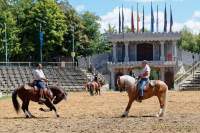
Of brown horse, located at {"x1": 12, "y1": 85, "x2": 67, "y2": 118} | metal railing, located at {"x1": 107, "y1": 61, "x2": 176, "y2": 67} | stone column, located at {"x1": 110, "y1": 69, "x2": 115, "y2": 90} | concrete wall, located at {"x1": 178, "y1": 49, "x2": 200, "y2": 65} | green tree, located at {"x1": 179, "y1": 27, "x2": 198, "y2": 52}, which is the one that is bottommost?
stone column, located at {"x1": 110, "y1": 69, "x2": 115, "y2": 90}

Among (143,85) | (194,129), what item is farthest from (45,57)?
(194,129)

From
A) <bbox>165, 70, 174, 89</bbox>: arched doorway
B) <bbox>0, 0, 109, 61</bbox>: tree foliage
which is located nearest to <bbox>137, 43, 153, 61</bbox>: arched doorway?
<bbox>165, 70, 174, 89</bbox>: arched doorway

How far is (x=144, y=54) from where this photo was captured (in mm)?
87938

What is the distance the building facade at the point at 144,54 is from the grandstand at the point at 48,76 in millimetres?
8421

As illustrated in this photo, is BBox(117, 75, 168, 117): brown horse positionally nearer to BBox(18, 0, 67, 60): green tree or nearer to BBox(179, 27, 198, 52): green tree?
BBox(18, 0, 67, 60): green tree

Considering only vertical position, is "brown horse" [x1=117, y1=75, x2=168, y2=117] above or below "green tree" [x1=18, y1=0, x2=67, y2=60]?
below

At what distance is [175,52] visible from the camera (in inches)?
3346

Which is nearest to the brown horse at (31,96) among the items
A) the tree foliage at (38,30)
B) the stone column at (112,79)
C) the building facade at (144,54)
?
the tree foliage at (38,30)

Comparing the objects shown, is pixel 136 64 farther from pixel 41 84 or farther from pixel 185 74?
pixel 41 84

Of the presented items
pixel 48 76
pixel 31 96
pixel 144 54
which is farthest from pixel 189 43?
pixel 31 96

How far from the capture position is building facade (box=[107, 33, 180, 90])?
8138cm

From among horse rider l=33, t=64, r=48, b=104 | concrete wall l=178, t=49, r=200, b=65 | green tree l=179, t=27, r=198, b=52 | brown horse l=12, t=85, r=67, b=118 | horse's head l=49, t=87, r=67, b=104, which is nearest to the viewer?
horse rider l=33, t=64, r=48, b=104

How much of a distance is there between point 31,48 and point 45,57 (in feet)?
16.1

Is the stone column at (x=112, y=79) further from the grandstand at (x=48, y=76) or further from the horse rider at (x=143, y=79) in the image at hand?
the horse rider at (x=143, y=79)
